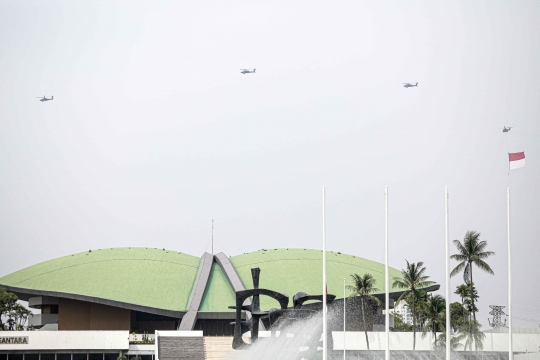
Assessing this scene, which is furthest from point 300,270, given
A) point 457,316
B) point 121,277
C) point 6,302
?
point 6,302

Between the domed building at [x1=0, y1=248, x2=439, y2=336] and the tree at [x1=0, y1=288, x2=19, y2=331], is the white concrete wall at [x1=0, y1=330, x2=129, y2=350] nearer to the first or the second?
the domed building at [x1=0, y1=248, x2=439, y2=336]

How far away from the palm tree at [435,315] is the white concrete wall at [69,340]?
74.4ft

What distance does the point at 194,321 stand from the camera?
71.8m

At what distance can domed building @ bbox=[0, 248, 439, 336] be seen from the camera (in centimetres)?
7306

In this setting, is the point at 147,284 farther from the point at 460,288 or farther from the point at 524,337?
the point at 524,337

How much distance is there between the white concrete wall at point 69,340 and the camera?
213 ft

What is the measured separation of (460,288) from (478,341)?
1326 cm

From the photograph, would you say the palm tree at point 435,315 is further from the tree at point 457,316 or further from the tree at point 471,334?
the tree at point 471,334

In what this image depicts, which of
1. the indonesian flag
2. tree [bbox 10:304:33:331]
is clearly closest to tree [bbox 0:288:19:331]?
tree [bbox 10:304:33:331]

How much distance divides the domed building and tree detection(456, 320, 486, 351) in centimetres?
1246

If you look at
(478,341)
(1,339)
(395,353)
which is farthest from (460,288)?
(1,339)

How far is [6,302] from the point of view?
88.8 m

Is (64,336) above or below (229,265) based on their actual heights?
below

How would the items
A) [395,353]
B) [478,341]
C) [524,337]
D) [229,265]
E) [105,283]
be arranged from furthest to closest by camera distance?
[229,265]
[105,283]
[395,353]
[478,341]
[524,337]
